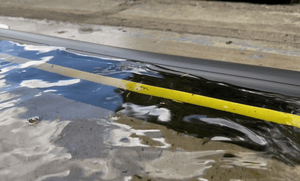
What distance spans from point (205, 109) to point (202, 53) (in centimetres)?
175

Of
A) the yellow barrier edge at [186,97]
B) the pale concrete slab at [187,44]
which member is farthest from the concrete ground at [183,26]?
the yellow barrier edge at [186,97]

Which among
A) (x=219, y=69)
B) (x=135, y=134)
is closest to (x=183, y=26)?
(x=219, y=69)

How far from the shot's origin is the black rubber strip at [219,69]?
2.21m

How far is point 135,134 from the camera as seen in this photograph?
1.66m

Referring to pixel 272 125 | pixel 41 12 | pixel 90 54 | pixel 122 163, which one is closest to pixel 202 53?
pixel 90 54

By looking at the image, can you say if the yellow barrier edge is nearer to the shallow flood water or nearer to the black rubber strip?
the shallow flood water

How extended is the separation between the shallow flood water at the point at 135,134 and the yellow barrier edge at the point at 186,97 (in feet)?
0.18

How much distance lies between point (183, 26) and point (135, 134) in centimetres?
353

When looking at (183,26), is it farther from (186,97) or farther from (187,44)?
(186,97)

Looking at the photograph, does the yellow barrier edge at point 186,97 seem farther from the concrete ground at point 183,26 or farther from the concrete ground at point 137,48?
the concrete ground at point 183,26

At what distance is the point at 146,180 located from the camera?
4.28 feet

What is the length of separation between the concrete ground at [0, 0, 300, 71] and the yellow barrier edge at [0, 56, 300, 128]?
4.60ft

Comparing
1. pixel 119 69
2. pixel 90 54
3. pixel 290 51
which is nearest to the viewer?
pixel 119 69

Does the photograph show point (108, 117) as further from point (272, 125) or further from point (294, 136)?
point (294, 136)
